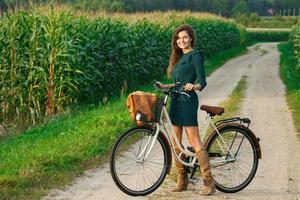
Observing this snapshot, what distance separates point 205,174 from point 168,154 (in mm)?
485

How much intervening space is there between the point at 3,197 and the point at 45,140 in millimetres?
3718

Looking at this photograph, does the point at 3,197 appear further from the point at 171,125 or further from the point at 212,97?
the point at 212,97

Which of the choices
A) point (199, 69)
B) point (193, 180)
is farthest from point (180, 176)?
point (199, 69)

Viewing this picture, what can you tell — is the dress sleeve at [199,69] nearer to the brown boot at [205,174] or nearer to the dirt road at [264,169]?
the brown boot at [205,174]

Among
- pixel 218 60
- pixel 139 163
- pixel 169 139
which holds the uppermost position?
pixel 169 139

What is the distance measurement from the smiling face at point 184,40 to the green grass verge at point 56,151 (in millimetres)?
2199

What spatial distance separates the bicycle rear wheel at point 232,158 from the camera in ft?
22.8

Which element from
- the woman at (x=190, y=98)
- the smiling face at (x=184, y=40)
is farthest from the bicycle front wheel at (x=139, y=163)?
the smiling face at (x=184, y=40)

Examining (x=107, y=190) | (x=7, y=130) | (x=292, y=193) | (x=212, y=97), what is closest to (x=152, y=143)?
(x=107, y=190)

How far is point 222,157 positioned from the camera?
7.14 meters

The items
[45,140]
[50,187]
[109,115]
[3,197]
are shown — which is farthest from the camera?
[109,115]

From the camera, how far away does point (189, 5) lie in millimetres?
54031

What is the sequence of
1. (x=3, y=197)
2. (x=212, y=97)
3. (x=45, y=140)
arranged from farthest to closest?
(x=212, y=97), (x=45, y=140), (x=3, y=197)

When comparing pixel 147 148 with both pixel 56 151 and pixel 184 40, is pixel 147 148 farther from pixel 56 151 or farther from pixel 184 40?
pixel 56 151
